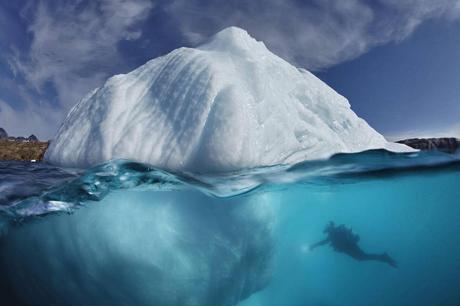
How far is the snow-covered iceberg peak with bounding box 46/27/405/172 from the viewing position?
5750 mm

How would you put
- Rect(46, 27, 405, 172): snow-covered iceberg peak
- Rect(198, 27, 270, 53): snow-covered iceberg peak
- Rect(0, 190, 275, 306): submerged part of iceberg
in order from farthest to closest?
Rect(198, 27, 270, 53): snow-covered iceberg peak
Rect(0, 190, 275, 306): submerged part of iceberg
Rect(46, 27, 405, 172): snow-covered iceberg peak

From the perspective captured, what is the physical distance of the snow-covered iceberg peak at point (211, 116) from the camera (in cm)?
575

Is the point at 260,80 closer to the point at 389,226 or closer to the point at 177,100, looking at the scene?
the point at 177,100

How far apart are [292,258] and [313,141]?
16.1 metres

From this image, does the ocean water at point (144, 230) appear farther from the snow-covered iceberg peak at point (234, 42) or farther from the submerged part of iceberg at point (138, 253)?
the snow-covered iceberg peak at point (234, 42)

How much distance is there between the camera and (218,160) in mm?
5707

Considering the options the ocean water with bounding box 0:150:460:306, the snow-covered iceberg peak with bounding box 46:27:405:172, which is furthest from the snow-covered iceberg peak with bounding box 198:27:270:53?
the ocean water with bounding box 0:150:460:306

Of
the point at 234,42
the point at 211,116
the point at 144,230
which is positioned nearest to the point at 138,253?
the point at 144,230

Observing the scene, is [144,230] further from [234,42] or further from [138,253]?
[234,42]

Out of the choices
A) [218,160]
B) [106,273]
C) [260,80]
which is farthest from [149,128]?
[106,273]

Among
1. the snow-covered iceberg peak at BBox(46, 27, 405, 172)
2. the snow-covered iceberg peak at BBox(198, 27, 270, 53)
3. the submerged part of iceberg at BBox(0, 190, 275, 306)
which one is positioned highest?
the snow-covered iceberg peak at BBox(198, 27, 270, 53)

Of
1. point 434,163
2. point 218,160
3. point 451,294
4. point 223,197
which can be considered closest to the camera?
point 218,160

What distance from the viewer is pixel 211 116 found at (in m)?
5.76

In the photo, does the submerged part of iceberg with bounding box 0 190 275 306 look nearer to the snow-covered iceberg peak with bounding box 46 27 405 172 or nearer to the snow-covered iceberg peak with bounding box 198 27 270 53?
the snow-covered iceberg peak with bounding box 46 27 405 172
